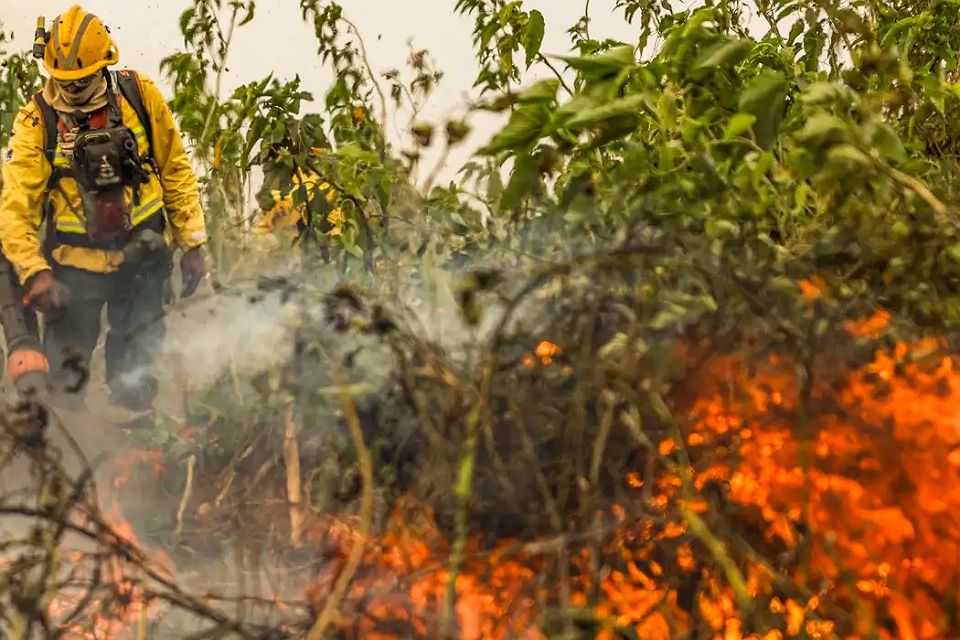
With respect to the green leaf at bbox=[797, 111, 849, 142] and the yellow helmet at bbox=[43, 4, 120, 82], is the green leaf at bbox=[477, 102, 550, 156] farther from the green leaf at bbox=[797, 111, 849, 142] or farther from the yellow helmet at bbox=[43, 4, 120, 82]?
the yellow helmet at bbox=[43, 4, 120, 82]

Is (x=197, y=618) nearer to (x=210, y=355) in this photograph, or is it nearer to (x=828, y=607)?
(x=210, y=355)

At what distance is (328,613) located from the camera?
1.75 ft

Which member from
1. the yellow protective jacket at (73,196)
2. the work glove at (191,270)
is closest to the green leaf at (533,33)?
the work glove at (191,270)

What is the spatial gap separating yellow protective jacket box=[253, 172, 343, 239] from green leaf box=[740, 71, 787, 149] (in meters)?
0.72

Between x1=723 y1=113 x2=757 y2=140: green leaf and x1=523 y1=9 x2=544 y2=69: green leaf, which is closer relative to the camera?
x1=723 y1=113 x2=757 y2=140: green leaf

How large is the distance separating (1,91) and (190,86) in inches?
25.3

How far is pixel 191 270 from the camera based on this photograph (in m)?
1.47

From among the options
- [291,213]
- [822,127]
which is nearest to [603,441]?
[822,127]

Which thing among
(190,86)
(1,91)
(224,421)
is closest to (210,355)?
(224,421)

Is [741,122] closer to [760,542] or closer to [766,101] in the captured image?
[766,101]

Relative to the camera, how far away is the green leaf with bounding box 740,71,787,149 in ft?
1.97

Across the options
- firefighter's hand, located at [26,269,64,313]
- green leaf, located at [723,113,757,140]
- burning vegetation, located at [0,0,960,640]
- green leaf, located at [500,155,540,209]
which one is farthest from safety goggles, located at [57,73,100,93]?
green leaf, located at [723,113,757,140]

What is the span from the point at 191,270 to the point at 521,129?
983 mm

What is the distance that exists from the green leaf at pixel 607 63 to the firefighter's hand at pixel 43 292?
1015 millimetres
